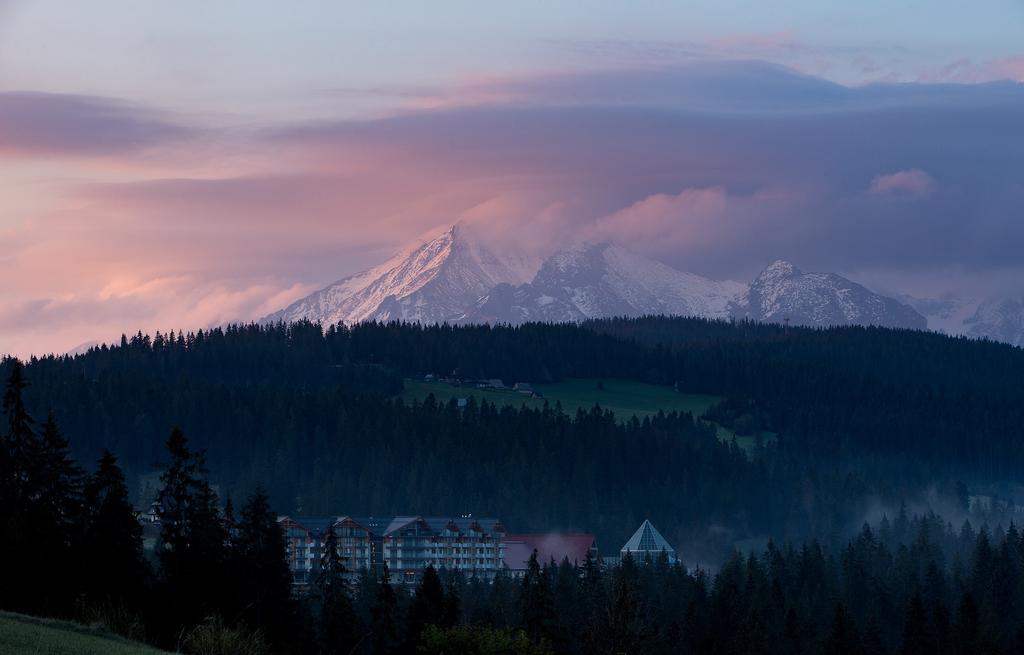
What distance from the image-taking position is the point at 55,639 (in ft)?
175

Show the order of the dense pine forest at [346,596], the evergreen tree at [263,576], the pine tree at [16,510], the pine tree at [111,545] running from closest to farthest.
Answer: the pine tree at [16,510], the dense pine forest at [346,596], the pine tree at [111,545], the evergreen tree at [263,576]

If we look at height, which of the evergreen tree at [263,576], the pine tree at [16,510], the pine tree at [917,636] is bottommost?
the pine tree at [917,636]

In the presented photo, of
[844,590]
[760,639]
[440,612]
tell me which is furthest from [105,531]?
[844,590]

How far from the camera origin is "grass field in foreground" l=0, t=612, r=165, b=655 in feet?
168

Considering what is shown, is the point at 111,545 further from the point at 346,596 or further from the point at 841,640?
the point at 841,640

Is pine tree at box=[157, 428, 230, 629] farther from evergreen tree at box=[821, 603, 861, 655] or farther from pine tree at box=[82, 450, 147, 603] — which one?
evergreen tree at box=[821, 603, 861, 655]

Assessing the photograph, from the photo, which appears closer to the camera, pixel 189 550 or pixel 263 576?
pixel 189 550

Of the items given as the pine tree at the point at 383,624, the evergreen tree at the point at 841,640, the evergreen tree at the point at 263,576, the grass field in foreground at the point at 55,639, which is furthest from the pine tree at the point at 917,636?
the grass field in foreground at the point at 55,639

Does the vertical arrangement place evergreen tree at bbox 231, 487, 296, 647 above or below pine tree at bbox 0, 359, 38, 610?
below

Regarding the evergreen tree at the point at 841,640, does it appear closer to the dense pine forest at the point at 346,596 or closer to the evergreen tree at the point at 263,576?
the dense pine forest at the point at 346,596

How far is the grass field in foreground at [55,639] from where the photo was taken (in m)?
51.3

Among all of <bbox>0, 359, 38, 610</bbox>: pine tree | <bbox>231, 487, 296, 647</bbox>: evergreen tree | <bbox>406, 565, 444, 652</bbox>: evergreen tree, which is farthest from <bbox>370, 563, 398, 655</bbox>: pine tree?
<bbox>0, 359, 38, 610</bbox>: pine tree

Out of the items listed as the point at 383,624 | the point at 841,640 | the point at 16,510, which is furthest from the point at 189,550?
the point at 841,640

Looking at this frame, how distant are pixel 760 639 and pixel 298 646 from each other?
55153 millimetres
